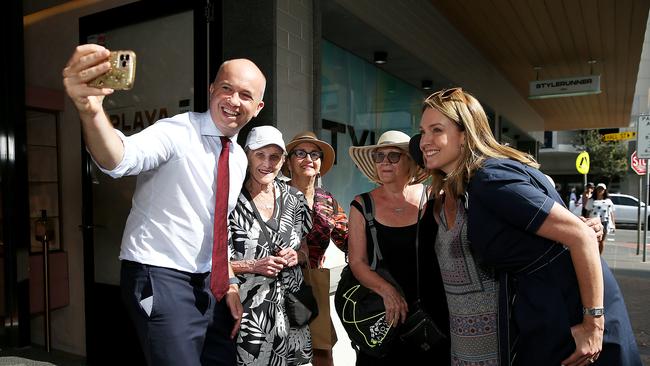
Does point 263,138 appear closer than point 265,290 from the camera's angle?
No

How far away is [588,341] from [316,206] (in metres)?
1.67

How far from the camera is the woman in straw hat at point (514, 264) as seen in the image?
66.1 inches

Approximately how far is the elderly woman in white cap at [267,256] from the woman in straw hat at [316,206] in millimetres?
270

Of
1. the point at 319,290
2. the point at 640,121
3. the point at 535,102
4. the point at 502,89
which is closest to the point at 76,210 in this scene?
the point at 319,290

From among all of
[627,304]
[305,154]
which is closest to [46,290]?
[305,154]

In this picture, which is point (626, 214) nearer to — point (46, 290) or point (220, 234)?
point (46, 290)

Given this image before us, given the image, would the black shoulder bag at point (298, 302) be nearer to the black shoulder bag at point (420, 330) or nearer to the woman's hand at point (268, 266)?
the woman's hand at point (268, 266)

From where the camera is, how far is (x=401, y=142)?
106 inches

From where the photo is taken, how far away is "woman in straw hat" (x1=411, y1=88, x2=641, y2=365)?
1679 millimetres

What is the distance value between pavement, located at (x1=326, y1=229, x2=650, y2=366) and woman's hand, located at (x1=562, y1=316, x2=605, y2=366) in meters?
2.62

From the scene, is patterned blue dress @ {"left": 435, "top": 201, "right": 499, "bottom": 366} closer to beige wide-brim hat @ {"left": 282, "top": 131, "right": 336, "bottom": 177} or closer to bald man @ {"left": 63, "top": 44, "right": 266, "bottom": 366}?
bald man @ {"left": 63, "top": 44, "right": 266, "bottom": 366}

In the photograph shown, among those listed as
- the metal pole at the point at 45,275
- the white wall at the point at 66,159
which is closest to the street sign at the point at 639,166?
the white wall at the point at 66,159

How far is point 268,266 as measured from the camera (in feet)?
7.62

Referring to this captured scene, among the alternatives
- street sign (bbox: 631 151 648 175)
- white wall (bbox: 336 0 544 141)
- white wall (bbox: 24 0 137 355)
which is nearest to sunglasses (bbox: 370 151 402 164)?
white wall (bbox: 336 0 544 141)
